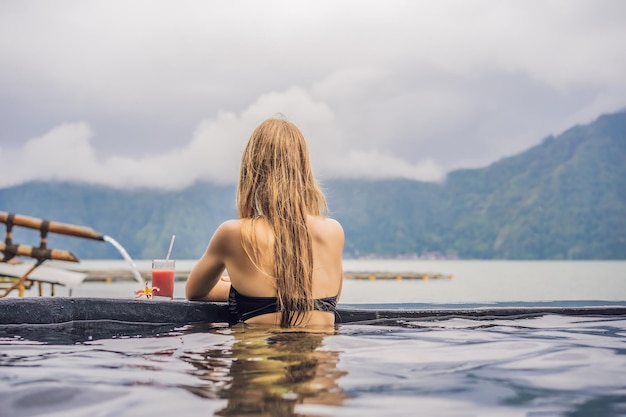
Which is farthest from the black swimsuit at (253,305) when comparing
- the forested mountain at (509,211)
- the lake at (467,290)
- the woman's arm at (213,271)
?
the forested mountain at (509,211)

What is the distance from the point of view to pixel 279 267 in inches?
121

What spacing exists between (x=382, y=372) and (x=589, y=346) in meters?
1.18

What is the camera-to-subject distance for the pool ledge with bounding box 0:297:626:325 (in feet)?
10.7

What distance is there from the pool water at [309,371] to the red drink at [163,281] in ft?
0.97

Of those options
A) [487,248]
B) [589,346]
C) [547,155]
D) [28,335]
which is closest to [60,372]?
[28,335]

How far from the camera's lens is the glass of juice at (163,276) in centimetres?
357

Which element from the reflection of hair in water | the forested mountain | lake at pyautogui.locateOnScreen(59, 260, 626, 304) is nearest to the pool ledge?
the reflection of hair in water

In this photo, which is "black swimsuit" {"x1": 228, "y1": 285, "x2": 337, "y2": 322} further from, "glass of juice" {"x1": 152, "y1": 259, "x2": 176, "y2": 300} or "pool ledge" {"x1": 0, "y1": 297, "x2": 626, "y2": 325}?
"glass of juice" {"x1": 152, "y1": 259, "x2": 176, "y2": 300}

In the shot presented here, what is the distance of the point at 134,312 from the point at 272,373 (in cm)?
155

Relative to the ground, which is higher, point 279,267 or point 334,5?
point 334,5

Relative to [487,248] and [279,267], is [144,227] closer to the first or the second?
[487,248]

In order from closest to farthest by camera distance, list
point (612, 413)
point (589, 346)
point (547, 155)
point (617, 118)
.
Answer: point (612, 413) < point (589, 346) < point (547, 155) < point (617, 118)

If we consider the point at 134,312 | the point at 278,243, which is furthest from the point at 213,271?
the point at 134,312

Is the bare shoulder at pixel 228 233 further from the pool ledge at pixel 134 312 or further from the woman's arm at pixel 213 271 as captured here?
the pool ledge at pixel 134 312
